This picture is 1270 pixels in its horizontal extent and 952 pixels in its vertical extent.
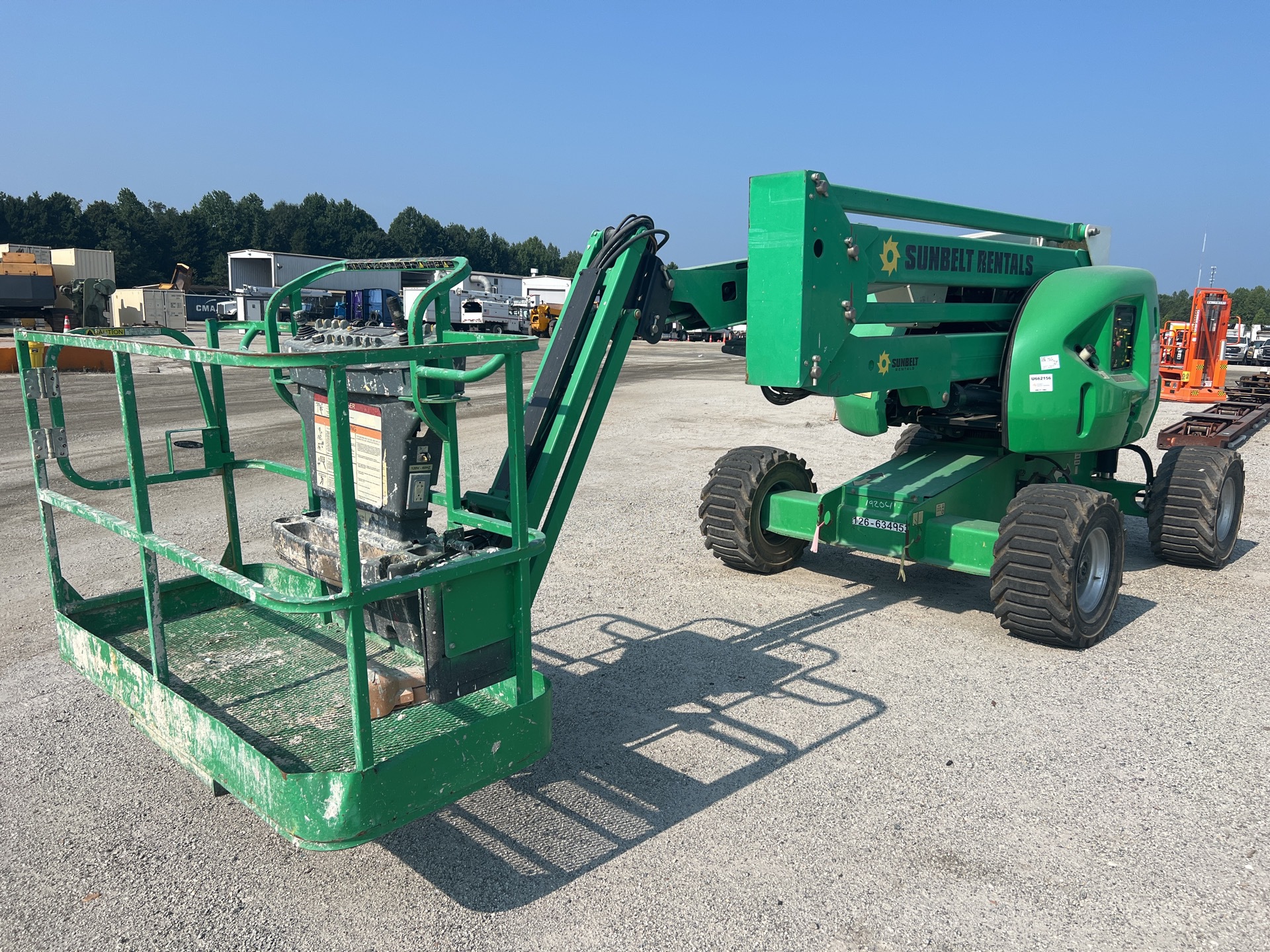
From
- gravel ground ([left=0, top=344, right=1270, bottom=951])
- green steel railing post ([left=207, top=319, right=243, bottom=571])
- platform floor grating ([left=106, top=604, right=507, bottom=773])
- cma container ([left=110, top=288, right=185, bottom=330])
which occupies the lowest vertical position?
gravel ground ([left=0, top=344, right=1270, bottom=951])

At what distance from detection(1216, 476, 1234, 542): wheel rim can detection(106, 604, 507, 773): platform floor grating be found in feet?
19.4

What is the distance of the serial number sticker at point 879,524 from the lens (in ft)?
18.6

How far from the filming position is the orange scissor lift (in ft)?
59.6

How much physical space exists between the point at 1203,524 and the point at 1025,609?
2451mm

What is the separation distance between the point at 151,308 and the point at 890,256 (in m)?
27.7

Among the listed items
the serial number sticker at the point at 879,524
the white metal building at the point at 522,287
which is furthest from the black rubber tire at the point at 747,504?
the white metal building at the point at 522,287

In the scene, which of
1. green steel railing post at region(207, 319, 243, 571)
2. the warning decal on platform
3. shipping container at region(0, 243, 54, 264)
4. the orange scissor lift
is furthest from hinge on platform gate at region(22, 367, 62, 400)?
shipping container at region(0, 243, 54, 264)

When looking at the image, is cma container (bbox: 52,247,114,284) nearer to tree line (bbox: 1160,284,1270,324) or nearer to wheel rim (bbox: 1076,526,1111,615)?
wheel rim (bbox: 1076,526,1111,615)

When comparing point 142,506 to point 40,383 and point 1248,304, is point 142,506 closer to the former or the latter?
point 40,383

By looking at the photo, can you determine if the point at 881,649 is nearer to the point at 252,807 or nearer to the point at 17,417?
the point at 252,807

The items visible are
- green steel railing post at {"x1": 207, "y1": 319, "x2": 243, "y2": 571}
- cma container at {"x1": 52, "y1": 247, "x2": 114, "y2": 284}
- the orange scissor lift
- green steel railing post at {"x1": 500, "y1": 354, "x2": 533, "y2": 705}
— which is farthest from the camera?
cma container at {"x1": 52, "y1": 247, "x2": 114, "y2": 284}

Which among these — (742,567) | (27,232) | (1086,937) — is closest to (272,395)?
(742,567)

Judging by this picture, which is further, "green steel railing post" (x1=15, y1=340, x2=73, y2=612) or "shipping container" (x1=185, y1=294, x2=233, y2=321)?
"shipping container" (x1=185, y1=294, x2=233, y2=321)

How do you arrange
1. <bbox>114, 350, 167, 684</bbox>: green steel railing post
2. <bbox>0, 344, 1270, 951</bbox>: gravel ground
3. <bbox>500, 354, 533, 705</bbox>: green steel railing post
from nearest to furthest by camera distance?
1. <bbox>0, 344, 1270, 951</bbox>: gravel ground
2. <bbox>500, 354, 533, 705</bbox>: green steel railing post
3. <bbox>114, 350, 167, 684</bbox>: green steel railing post
